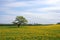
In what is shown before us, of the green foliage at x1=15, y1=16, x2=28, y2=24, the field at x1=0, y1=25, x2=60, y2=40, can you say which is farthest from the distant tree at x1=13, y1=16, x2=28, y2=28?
the field at x1=0, y1=25, x2=60, y2=40

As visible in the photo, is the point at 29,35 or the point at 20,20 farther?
the point at 20,20

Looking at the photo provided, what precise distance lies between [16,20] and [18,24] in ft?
11.6

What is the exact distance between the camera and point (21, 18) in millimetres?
103562

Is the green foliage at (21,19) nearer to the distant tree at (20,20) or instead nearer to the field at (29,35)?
the distant tree at (20,20)

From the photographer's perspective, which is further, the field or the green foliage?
the green foliage

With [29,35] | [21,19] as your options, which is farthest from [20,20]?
[29,35]

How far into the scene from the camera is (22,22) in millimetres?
103312

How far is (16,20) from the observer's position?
104312mm

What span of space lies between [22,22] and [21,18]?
259 centimetres

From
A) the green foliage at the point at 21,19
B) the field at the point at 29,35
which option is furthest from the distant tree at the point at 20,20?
the field at the point at 29,35

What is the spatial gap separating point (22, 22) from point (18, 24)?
9.61 feet

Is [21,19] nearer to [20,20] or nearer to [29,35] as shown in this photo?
[20,20]

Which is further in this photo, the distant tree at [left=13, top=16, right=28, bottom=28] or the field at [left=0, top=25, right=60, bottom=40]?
the distant tree at [left=13, top=16, right=28, bottom=28]

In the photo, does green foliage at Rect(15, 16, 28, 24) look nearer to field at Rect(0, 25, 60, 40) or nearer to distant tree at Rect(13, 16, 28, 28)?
distant tree at Rect(13, 16, 28, 28)
